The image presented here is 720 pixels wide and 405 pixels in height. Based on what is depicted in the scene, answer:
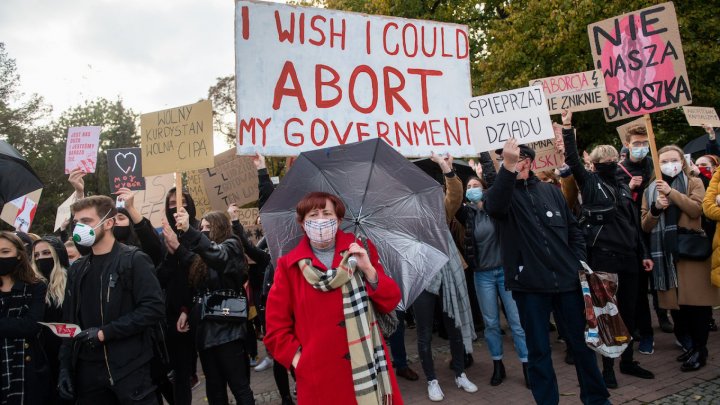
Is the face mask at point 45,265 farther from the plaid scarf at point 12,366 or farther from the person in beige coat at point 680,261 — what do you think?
the person in beige coat at point 680,261

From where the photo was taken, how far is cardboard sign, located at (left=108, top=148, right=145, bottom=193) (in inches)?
246

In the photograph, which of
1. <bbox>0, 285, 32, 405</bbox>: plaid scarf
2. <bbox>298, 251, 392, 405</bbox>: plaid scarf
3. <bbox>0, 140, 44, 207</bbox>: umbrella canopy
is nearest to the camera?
<bbox>298, 251, 392, 405</bbox>: plaid scarf

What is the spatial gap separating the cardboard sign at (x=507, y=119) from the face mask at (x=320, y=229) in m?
1.64

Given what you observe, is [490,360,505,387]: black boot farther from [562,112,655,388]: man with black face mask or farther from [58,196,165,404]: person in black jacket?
[58,196,165,404]: person in black jacket

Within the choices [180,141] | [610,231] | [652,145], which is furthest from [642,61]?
[180,141]

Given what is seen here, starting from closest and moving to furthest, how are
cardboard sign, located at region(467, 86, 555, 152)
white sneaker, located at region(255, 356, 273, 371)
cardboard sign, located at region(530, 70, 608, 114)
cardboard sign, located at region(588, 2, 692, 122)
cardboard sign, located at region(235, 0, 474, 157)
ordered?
1. cardboard sign, located at region(235, 0, 474, 157)
2. cardboard sign, located at region(467, 86, 555, 152)
3. cardboard sign, located at region(588, 2, 692, 122)
4. cardboard sign, located at region(530, 70, 608, 114)
5. white sneaker, located at region(255, 356, 273, 371)

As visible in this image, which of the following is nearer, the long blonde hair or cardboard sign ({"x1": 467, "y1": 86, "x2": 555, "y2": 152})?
the long blonde hair

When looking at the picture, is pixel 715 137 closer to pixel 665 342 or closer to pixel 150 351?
pixel 665 342

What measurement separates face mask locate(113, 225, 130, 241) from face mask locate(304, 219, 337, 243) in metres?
2.36

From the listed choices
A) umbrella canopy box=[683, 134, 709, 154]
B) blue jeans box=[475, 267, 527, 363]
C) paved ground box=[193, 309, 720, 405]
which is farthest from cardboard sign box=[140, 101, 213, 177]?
umbrella canopy box=[683, 134, 709, 154]

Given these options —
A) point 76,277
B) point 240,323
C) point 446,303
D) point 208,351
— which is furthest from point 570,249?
point 76,277

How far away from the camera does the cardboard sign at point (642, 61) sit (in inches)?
188

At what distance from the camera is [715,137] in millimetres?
7008

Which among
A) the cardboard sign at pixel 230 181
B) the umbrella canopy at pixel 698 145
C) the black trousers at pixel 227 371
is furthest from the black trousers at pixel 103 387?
the umbrella canopy at pixel 698 145
